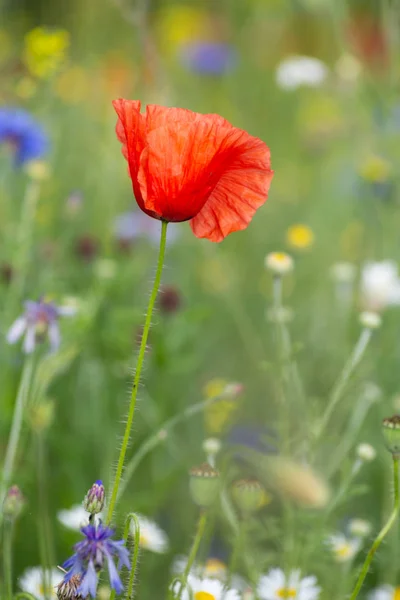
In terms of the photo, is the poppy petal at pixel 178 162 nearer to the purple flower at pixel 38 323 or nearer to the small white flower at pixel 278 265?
the purple flower at pixel 38 323

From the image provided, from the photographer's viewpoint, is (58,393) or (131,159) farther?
(58,393)

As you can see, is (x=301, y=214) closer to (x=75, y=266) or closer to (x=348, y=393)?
(x=75, y=266)

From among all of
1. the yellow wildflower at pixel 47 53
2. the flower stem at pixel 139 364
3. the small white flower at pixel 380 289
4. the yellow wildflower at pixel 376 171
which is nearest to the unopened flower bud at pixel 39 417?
the flower stem at pixel 139 364

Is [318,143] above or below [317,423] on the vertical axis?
above

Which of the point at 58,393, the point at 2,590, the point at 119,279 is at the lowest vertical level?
the point at 2,590

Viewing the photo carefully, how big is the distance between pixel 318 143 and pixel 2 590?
6.58 feet

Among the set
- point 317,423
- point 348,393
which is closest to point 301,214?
point 348,393

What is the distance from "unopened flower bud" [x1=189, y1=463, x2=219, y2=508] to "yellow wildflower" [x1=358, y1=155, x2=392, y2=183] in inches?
44.7

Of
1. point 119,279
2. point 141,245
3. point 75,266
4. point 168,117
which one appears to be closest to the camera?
point 168,117

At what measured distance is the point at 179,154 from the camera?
0.63 meters

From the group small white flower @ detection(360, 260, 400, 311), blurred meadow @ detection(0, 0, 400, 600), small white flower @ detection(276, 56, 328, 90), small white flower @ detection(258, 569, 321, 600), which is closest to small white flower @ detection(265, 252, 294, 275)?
blurred meadow @ detection(0, 0, 400, 600)

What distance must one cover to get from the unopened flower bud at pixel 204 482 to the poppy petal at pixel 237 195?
0.20 m

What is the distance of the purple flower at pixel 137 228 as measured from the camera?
186 centimetres

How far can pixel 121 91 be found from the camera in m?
3.06
